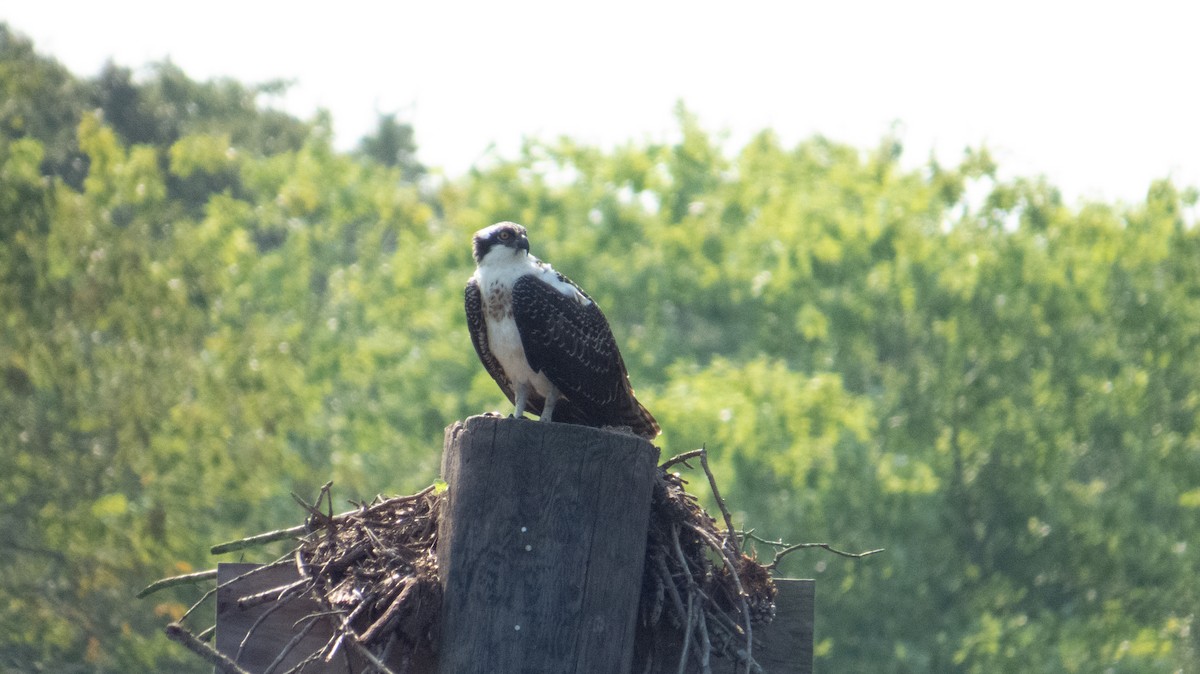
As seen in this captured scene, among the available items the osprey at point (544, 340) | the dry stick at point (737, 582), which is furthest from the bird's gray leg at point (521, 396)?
the dry stick at point (737, 582)

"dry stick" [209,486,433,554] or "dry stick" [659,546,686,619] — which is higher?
"dry stick" [209,486,433,554]

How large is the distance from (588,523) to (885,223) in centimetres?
2104

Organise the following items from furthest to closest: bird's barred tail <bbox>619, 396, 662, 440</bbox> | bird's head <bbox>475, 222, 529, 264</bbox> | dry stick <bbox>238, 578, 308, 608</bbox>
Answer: bird's head <bbox>475, 222, 529, 264</bbox>
bird's barred tail <bbox>619, 396, 662, 440</bbox>
dry stick <bbox>238, 578, 308, 608</bbox>

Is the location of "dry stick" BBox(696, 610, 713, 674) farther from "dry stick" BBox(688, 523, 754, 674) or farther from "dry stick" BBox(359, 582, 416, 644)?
"dry stick" BBox(359, 582, 416, 644)

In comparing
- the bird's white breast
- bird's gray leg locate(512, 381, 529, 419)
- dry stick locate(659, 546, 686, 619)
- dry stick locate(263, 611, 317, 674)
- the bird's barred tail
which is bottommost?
dry stick locate(263, 611, 317, 674)

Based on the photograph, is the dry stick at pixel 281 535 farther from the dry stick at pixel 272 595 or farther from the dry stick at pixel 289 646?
the dry stick at pixel 289 646

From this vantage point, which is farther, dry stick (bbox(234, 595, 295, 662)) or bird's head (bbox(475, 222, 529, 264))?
bird's head (bbox(475, 222, 529, 264))

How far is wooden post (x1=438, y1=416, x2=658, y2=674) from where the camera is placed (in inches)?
154

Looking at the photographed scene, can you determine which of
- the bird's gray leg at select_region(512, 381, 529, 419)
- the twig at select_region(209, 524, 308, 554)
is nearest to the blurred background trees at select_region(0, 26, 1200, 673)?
the bird's gray leg at select_region(512, 381, 529, 419)

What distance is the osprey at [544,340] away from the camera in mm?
6172

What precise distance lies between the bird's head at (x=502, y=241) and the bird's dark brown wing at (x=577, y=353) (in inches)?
8.5

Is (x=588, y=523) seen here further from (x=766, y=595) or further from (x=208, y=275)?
(x=208, y=275)

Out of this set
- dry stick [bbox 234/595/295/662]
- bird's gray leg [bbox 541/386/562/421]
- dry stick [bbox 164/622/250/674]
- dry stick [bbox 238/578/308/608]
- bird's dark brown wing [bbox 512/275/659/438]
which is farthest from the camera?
bird's gray leg [bbox 541/386/562/421]

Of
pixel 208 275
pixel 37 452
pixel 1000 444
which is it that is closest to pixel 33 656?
pixel 37 452
